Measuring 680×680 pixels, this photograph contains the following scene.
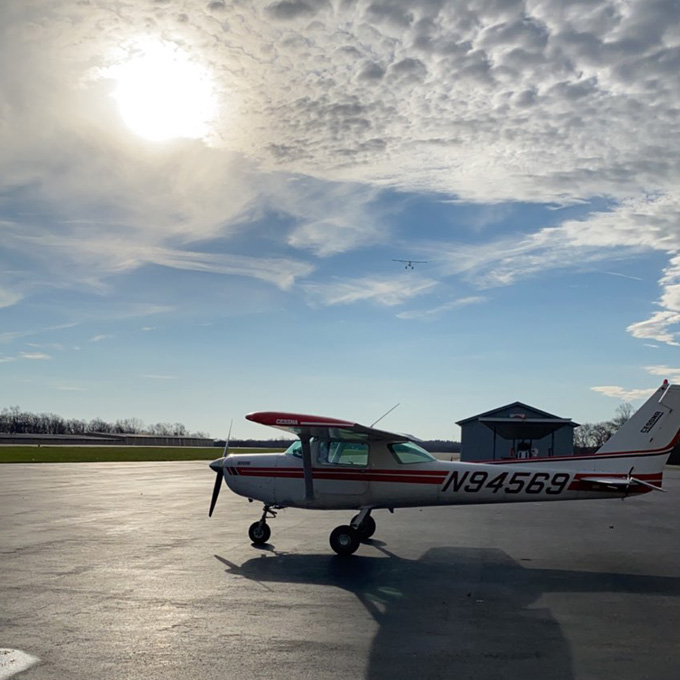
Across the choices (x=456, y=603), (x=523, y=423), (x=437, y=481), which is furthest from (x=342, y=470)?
(x=523, y=423)

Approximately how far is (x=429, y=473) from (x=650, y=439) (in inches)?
158

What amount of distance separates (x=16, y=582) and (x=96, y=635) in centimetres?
326

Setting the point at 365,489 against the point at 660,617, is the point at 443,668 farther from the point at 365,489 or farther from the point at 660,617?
the point at 365,489

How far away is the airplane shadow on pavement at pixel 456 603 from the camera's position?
21.6 ft

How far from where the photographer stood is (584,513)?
2161 cm

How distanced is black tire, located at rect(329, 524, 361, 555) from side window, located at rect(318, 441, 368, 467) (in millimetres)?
1267

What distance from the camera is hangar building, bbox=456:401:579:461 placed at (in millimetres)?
50438

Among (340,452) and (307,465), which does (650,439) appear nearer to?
(340,452)

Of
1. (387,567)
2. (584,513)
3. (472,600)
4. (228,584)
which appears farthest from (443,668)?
(584,513)

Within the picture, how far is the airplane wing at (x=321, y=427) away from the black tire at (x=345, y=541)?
172 centimetres

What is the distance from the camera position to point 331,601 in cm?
912

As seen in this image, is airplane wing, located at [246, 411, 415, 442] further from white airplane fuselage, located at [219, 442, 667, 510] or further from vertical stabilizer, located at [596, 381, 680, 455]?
vertical stabilizer, located at [596, 381, 680, 455]

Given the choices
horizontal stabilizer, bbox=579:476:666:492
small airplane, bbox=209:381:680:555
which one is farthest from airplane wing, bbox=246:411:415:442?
horizontal stabilizer, bbox=579:476:666:492

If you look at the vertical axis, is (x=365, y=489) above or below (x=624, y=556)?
above
